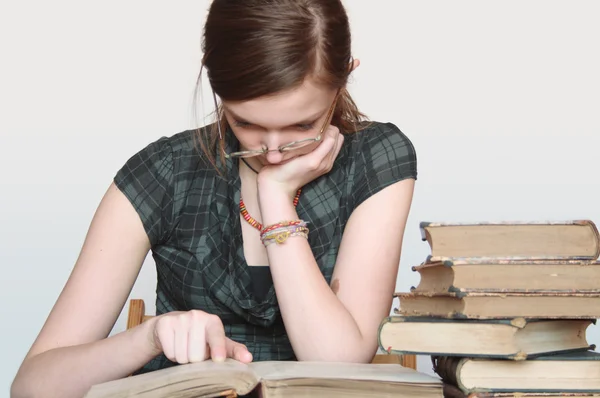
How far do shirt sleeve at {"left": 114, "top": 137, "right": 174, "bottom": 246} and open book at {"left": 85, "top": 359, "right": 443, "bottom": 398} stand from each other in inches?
27.6

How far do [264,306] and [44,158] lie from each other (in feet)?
5.71

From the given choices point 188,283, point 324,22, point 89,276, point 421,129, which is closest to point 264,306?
point 188,283

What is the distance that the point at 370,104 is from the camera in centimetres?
319

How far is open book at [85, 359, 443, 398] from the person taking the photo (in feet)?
3.51

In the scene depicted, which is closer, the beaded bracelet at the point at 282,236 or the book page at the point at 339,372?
the book page at the point at 339,372

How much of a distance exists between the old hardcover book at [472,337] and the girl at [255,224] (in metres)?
0.22

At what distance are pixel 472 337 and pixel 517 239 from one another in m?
0.14

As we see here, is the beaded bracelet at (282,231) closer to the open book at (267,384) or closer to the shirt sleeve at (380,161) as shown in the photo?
the shirt sleeve at (380,161)

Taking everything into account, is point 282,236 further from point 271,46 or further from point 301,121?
point 271,46

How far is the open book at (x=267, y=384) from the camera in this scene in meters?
1.07

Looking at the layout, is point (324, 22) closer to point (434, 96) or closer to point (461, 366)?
point (461, 366)

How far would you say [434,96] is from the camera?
3311mm

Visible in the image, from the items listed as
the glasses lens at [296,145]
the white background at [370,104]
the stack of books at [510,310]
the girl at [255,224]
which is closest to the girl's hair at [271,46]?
the girl at [255,224]

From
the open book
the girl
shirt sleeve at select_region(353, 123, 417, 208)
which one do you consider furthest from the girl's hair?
the open book
